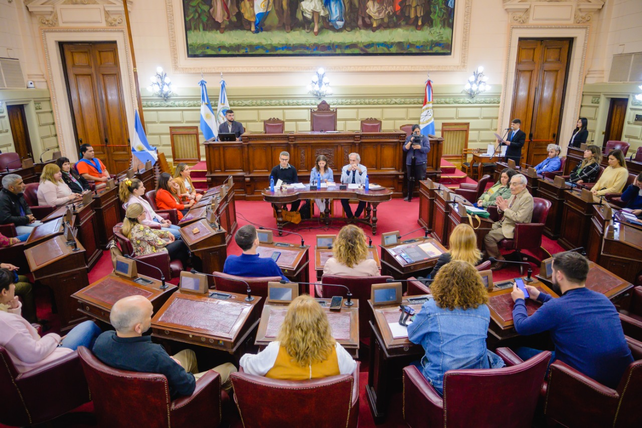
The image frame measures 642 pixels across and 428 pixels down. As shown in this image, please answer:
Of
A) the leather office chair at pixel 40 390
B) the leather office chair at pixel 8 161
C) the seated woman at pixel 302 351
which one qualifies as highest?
the leather office chair at pixel 8 161

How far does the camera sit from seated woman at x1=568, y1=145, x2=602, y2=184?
21.6 feet

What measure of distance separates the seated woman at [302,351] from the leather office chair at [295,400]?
0.08m

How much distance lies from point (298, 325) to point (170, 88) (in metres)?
9.79

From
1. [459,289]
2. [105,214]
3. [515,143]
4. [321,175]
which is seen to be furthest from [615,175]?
[105,214]

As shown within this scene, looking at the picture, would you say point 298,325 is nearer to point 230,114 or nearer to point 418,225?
point 418,225

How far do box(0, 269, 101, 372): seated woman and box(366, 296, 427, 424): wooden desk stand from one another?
79.3 inches

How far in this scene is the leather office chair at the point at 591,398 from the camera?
2133mm

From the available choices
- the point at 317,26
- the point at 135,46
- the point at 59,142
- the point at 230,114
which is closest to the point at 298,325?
the point at 230,114

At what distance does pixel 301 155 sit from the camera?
323 inches

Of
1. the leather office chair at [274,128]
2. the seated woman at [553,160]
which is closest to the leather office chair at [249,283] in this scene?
the seated woman at [553,160]

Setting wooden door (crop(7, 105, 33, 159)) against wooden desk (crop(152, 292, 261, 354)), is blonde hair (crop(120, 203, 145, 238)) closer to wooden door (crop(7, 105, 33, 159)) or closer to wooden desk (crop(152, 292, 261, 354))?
wooden desk (crop(152, 292, 261, 354))

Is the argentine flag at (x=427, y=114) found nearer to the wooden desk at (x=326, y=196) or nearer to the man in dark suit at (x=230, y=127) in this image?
the wooden desk at (x=326, y=196)

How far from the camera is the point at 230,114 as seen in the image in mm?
8891

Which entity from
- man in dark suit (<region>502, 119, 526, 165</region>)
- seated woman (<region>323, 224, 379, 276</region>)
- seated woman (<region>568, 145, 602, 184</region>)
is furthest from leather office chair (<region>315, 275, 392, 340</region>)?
man in dark suit (<region>502, 119, 526, 165</region>)
